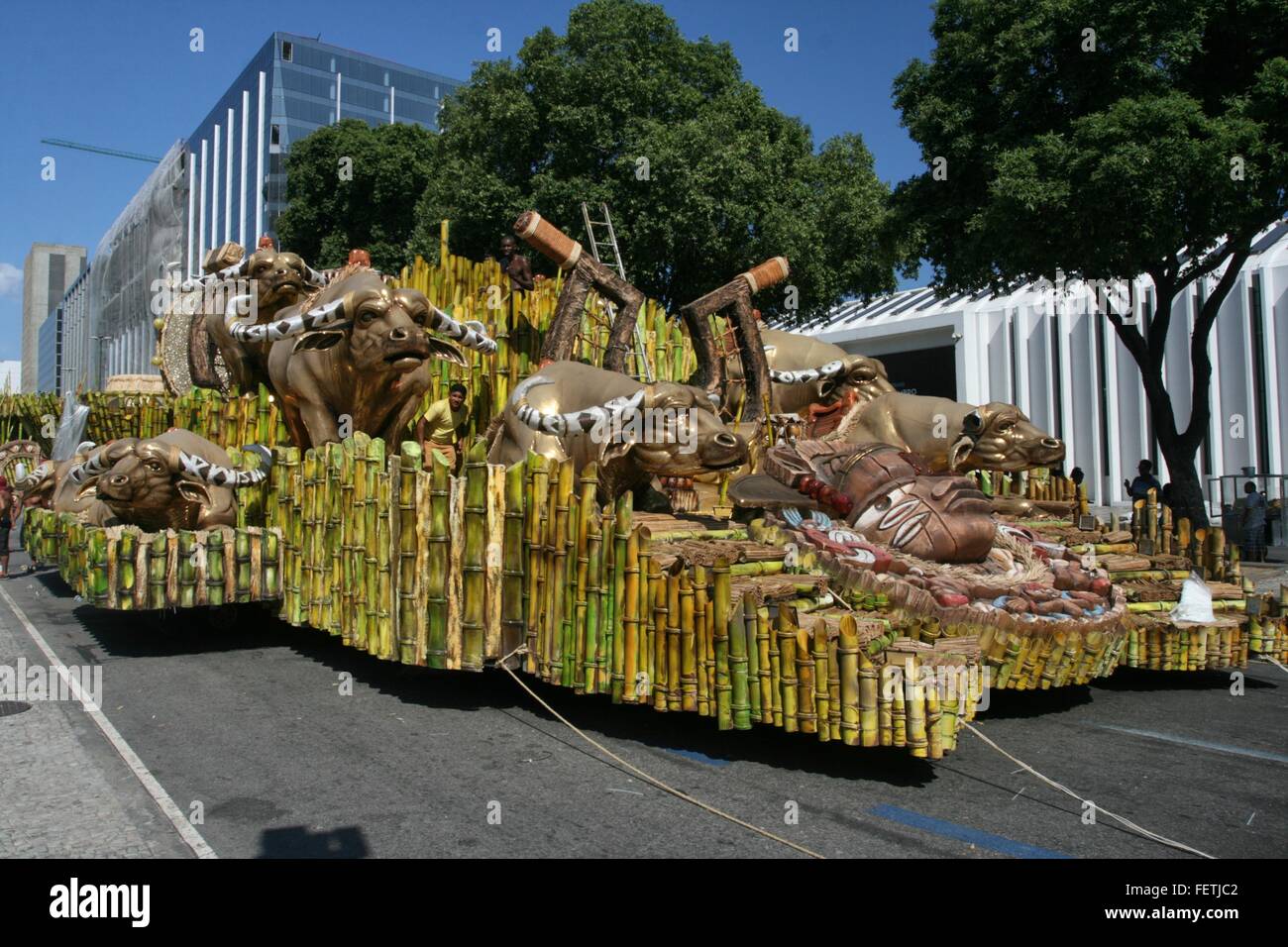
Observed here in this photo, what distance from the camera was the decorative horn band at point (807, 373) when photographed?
9.71 metres

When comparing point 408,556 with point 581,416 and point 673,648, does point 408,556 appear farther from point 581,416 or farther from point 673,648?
point 673,648

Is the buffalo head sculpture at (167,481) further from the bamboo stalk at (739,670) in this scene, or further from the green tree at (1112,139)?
the green tree at (1112,139)

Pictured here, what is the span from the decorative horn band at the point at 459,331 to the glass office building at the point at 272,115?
35.0 m

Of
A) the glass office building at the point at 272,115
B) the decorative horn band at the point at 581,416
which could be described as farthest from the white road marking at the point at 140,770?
the glass office building at the point at 272,115

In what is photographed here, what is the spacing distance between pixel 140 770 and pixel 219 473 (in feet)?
12.5

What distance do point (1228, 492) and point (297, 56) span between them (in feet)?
138

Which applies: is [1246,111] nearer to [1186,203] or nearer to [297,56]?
[1186,203]

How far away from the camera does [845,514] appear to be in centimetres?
673

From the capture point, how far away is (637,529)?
5.32 m

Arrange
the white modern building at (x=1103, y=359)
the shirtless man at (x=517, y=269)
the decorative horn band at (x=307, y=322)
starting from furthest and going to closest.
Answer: the white modern building at (x=1103, y=359), the shirtless man at (x=517, y=269), the decorative horn band at (x=307, y=322)

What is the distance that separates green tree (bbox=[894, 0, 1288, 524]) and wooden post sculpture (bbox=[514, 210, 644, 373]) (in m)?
4.83

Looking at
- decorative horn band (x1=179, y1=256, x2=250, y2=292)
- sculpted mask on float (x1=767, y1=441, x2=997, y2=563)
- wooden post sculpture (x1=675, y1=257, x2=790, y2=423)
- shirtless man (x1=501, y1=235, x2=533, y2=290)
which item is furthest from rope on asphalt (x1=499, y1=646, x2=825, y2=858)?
decorative horn band (x1=179, y1=256, x2=250, y2=292)

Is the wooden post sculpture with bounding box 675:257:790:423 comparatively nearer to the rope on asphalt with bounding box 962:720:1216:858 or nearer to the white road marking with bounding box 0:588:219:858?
the rope on asphalt with bounding box 962:720:1216:858

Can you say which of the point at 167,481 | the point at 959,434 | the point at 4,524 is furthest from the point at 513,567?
the point at 4,524
